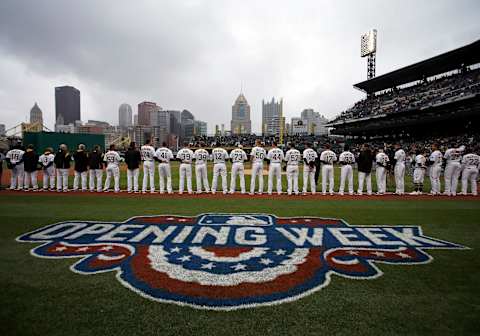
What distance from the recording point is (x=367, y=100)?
5266cm

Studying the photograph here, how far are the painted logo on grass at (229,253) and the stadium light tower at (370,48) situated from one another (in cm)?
5422

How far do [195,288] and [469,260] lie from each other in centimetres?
416

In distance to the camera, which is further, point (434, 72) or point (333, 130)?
point (333, 130)

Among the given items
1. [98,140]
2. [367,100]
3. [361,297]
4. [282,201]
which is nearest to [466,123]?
[367,100]

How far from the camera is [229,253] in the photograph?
439 centimetres

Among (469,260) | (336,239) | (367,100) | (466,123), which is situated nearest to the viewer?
(469,260)

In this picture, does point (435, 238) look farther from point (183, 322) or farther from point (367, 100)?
point (367, 100)

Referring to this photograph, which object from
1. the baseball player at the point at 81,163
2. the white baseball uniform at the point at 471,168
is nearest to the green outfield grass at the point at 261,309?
the baseball player at the point at 81,163

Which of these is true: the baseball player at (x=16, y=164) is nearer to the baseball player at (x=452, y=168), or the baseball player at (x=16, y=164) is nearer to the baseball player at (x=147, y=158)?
the baseball player at (x=147, y=158)

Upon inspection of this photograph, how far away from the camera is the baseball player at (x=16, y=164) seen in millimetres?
11672

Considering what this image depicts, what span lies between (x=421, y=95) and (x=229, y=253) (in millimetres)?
43658

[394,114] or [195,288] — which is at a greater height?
[394,114]

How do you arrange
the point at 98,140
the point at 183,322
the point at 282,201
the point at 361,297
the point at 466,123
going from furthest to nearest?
1. the point at 98,140
2. the point at 466,123
3. the point at 282,201
4. the point at 361,297
5. the point at 183,322

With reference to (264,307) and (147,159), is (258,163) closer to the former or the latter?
(147,159)
